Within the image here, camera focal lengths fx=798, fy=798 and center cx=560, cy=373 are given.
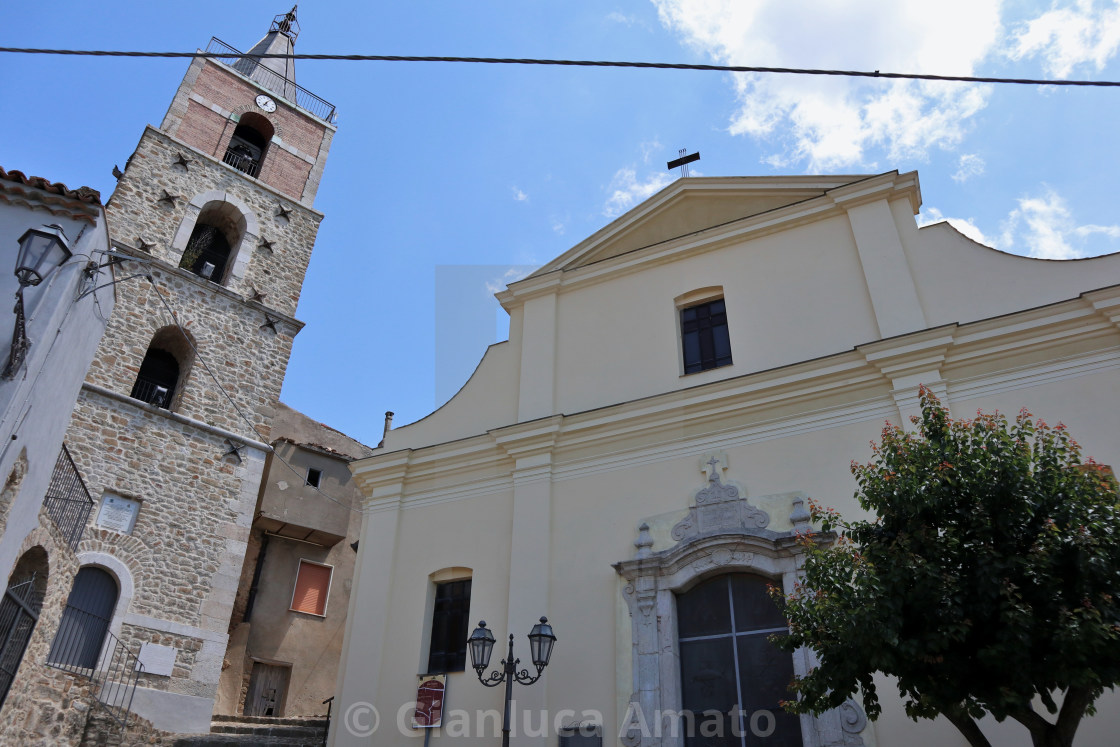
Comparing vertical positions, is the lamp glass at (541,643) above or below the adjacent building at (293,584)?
below

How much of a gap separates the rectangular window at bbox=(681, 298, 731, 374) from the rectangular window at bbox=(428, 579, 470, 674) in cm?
474

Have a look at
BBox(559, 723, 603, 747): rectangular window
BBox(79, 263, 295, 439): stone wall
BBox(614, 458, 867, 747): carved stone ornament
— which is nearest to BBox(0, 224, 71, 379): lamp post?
BBox(614, 458, 867, 747): carved stone ornament

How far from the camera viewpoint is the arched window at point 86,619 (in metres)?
13.5

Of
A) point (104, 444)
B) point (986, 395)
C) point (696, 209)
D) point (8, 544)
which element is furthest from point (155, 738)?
point (986, 395)

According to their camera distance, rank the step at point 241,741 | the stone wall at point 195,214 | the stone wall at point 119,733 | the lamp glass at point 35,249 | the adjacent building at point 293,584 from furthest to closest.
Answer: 1. the stone wall at point 195,214
2. the adjacent building at point 293,584
3. the step at point 241,741
4. the stone wall at point 119,733
5. the lamp glass at point 35,249

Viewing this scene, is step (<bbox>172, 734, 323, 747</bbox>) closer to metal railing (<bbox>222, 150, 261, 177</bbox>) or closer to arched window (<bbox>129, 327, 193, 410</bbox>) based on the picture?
arched window (<bbox>129, 327, 193, 410</bbox>)

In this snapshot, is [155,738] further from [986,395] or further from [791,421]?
[986,395]

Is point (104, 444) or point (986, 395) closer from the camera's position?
point (986, 395)

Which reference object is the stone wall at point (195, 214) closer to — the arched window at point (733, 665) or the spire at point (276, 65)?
the spire at point (276, 65)

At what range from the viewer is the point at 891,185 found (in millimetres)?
11461

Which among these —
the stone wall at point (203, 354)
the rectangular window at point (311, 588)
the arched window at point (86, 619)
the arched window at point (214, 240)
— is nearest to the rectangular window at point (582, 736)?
the arched window at point (86, 619)

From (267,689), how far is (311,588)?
2.64 m

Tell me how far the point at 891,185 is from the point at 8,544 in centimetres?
1179

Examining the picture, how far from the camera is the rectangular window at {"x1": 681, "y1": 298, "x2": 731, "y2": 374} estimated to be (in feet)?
38.8
